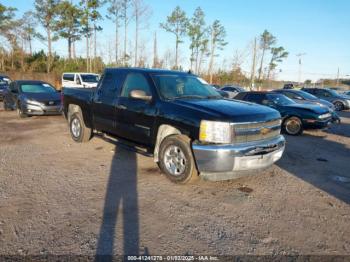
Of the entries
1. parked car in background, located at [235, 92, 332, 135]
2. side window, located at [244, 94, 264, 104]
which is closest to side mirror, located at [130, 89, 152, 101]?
parked car in background, located at [235, 92, 332, 135]

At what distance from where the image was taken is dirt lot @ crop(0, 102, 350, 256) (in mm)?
3181

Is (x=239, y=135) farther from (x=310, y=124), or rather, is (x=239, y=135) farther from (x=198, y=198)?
(x=310, y=124)

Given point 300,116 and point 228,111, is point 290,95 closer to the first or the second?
point 300,116

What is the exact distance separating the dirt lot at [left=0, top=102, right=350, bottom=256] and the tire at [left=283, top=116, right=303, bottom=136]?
3479 millimetres

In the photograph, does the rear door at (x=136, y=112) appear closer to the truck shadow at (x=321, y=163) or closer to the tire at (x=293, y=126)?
the truck shadow at (x=321, y=163)

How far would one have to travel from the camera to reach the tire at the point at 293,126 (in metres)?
10.0

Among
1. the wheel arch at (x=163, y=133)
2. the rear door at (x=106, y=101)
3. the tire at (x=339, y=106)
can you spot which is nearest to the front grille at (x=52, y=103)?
the rear door at (x=106, y=101)

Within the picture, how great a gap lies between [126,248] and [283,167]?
425 centimetres

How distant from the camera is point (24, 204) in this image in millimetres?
4020

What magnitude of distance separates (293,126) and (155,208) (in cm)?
768

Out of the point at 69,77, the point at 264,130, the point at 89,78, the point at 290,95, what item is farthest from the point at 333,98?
the point at 69,77

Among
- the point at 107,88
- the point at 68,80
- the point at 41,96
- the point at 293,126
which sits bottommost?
the point at 293,126

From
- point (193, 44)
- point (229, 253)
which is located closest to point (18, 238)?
point (229, 253)

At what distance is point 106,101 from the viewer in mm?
6375
